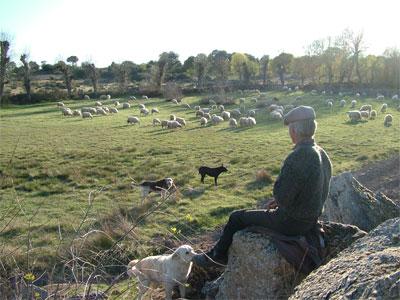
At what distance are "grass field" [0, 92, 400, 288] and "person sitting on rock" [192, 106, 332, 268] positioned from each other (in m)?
1.21

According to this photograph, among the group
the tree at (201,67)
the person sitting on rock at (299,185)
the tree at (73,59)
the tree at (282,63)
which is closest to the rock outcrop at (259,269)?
the person sitting on rock at (299,185)

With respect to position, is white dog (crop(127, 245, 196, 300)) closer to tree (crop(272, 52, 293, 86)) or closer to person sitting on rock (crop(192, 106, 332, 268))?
person sitting on rock (crop(192, 106, 332, 268))

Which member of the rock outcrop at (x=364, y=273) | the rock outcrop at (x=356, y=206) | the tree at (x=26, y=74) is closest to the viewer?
the rock outcrop at (x=364, y=273)

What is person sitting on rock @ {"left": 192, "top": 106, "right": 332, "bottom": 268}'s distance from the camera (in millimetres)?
5387

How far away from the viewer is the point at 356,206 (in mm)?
7914

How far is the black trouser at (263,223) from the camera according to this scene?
5594 mm

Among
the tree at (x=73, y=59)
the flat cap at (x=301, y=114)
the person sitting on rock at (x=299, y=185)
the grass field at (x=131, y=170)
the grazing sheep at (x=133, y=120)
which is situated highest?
the tree at (x=73, y=59)

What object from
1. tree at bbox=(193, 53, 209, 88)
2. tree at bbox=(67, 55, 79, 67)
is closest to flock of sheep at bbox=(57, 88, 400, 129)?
tree at bbox=(193, 53, 209, 88)

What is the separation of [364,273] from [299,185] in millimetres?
1890

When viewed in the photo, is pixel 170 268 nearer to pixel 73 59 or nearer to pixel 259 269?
pixel 259 269

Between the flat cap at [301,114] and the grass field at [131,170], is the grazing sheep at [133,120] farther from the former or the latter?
the flat cap at [301,114]

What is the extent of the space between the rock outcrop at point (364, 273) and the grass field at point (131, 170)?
1394mm

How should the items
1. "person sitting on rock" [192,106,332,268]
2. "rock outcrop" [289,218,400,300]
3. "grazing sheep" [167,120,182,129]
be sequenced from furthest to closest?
"grazing sheep" [167,120,182,129]
"person sitting on rock" [192,106,332,268]
"rock outcrop" [289,218,400,300]

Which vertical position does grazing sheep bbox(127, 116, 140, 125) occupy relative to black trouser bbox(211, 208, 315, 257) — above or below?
below
